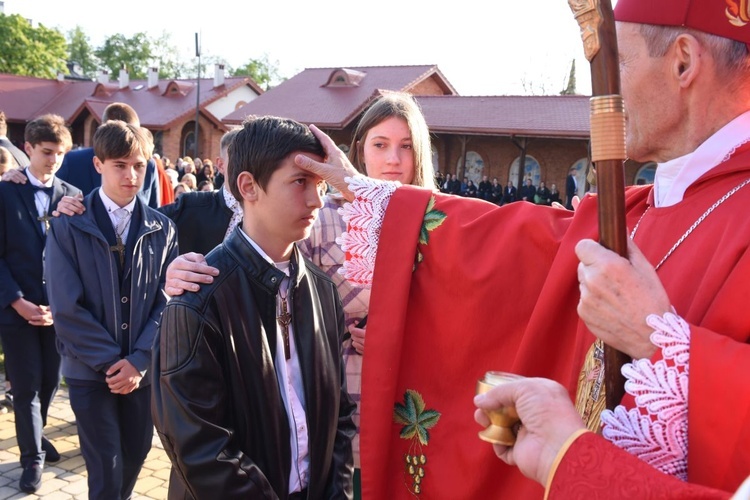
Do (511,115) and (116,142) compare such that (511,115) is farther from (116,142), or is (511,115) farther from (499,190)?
(116,142)

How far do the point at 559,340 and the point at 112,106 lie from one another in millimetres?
4563

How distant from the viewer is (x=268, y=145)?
2.14 m

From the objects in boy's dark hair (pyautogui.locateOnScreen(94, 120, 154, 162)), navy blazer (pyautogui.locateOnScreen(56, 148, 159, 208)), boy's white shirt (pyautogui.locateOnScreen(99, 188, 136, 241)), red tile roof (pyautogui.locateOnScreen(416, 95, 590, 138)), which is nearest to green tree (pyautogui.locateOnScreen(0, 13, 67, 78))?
red tile roof (pyautogui.locateOnScreen(416, 95, 590, 138))

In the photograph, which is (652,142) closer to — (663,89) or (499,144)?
(663,89)

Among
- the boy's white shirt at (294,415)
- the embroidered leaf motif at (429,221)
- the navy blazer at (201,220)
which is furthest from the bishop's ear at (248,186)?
the navy blazer at (201,220)

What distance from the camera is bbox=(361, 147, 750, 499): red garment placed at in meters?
1.57

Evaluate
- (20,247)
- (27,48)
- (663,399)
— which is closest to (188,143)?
(27,48)

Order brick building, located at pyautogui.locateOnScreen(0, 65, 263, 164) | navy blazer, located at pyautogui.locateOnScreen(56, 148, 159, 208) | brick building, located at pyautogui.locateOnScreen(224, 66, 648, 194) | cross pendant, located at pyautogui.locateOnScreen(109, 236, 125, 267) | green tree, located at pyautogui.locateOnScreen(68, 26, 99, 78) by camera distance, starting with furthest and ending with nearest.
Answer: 1. green tree, located at pyautogui.locateOnScreen(68, 26, 99, 78)
2. brick building, located at pyautogui.locateOnScreen(0, 65, 263, 164)
3. brick building, located at pyautogui.locateOnScreen(224, 66, 648, 194)
4. navy blazer, located at pyautogui.locateOnScreen(56, 148, 159, 208)
5. cross pendant, located at pyautogui.locateOnScreen(109, 236, 125, 267)

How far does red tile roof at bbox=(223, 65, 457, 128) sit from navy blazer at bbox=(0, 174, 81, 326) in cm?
2101

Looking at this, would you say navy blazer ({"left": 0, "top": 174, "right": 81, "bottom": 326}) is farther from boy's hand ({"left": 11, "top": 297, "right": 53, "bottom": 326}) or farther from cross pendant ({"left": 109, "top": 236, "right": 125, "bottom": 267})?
cross pendant ({"left": 109, "top": 236, "right": 125, "bottom": 267})

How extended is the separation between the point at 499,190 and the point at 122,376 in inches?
769

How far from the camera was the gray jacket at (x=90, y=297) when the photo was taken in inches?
129

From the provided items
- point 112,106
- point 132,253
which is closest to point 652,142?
point 132,253

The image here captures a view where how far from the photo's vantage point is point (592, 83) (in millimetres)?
1296
